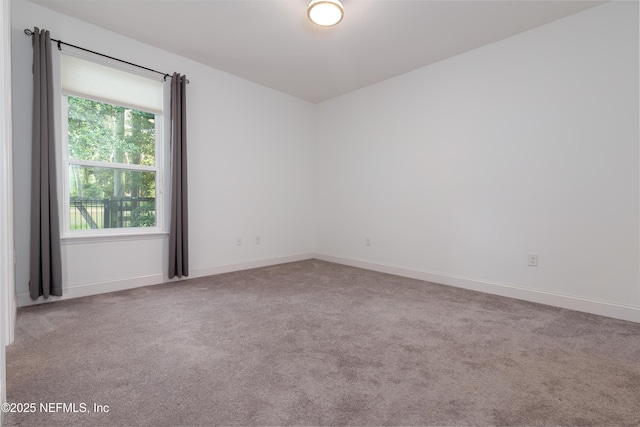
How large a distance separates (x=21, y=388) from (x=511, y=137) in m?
4.27

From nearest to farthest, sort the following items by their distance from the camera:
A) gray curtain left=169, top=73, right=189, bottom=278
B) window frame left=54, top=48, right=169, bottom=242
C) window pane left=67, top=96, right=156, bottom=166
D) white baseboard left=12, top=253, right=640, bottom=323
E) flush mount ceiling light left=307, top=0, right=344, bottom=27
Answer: flush mount ceiling light left=307, top=0, right=344, bottom=27 → white baseboard left=12, top=253, right=640, bottom=323 → window frame left=54, top=48, right=169, bottom=242 → window pane left=67, top=96, right=156, bottom=166 → gray curtain left=169, top=73, right=189, bottom=278

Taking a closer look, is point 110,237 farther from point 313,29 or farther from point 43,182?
point 313,29

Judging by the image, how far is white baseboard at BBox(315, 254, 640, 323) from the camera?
2.63 meters

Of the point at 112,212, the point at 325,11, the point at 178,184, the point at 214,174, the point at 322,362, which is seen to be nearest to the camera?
the point at 322,362

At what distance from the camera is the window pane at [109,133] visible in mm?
3113

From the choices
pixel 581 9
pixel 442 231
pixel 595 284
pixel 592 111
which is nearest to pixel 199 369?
pixel 442 231

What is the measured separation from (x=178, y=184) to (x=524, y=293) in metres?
3.98

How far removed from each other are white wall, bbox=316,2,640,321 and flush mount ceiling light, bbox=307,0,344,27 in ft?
5.75

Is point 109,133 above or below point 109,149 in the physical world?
above

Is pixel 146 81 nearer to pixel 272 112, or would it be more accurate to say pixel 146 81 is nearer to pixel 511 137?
pixel 272 112

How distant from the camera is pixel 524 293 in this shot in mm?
3131
